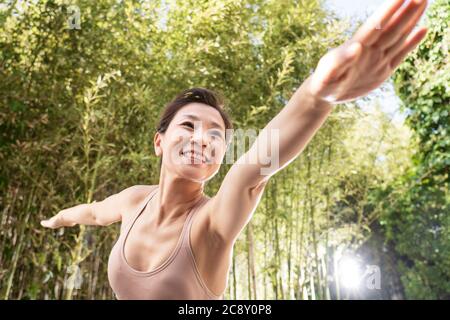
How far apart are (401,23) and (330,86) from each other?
3.7 inches

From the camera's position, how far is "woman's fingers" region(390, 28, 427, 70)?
47 centimetres

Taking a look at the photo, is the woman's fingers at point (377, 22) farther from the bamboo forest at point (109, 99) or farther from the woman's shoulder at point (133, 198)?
the bamboo forest at point (109, 99)

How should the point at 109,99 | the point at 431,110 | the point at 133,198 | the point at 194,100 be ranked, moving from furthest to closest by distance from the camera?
1. the point at 431,110
2. the point at 109,99
3. the point at 133,198
4. the point at 194,100

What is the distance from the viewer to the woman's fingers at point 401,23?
1.42 feet

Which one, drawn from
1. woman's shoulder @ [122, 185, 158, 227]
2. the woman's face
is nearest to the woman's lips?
the woman's face

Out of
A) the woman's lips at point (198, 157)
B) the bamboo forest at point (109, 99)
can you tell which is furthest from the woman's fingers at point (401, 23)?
the bamboo forest at point (109, 99)

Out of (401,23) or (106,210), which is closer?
(401,23)

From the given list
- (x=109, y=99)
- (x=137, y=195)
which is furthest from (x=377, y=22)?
(x=109, y=99)

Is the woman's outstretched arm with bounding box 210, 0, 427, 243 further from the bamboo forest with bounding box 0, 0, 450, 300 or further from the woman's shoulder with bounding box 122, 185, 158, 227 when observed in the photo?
the bamboo forest with bounding box 0, 0, 450, 300

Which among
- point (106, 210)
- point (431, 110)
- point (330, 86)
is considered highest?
point (431, 110)

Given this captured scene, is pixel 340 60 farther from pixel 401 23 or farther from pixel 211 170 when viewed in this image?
pixel 211 170

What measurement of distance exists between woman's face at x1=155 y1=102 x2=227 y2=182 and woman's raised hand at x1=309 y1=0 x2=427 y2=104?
28 centimetres

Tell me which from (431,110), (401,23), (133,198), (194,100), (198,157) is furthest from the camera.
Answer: (431,110)

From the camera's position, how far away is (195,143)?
0.73m
